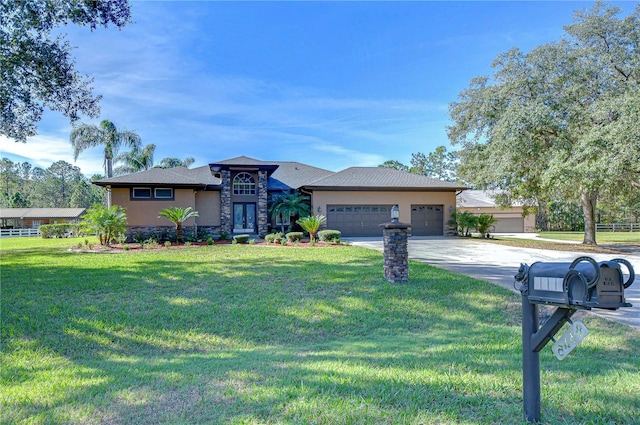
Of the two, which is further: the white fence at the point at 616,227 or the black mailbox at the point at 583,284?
the white fence at the point at 616,227

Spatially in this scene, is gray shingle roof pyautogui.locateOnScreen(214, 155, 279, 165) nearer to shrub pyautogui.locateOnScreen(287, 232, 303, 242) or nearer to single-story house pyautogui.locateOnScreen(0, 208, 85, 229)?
shrub pyautogui.locateOnScreen(287, 232, 303, 242)

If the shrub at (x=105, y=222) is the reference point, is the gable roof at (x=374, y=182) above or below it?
above

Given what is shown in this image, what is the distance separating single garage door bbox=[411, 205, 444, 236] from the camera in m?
21.3

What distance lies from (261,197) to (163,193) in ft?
17.4

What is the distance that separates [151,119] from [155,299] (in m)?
20.1

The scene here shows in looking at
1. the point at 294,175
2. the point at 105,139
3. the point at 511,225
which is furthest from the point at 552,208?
the point at 105,139

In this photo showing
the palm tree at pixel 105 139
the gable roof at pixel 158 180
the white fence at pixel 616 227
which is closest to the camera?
the gable roof at pixel 158 180

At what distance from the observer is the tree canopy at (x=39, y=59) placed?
9172mm

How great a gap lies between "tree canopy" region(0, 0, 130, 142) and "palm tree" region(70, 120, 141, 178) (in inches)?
616

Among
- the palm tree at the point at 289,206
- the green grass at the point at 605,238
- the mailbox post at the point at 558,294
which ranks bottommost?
the green grass at the point at 605,238

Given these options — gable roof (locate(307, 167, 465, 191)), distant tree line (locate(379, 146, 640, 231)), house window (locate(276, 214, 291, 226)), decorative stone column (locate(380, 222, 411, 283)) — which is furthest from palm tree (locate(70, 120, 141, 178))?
distant tree line (locate(379, 146, 640, 231))

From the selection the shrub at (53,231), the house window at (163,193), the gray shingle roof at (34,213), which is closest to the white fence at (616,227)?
the house window at (163,193)

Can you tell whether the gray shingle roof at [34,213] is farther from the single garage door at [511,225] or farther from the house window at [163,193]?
the single garage door at [511,225]

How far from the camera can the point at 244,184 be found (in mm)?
20500
